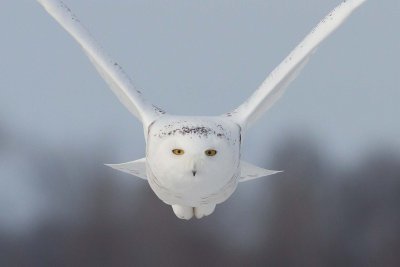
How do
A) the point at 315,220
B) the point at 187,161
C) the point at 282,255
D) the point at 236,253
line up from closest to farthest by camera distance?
the point at 187,161, the point at 236,253, the point at 282,255, the point at 315,220

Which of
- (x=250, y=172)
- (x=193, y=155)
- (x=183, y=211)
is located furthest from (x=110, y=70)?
(x=193, y=155)

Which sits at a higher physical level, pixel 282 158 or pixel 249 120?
pixel 282 158

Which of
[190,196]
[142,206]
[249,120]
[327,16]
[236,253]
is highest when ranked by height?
[142,206]

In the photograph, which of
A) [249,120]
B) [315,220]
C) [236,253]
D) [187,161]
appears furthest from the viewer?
[315,220]

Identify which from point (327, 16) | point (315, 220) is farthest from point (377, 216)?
point (327, 16)

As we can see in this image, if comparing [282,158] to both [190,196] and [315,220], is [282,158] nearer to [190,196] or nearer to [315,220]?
[315,220]

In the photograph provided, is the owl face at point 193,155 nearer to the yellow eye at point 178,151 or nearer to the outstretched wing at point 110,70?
the yellow eye at point 178,151

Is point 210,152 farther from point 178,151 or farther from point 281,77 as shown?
point 281,77

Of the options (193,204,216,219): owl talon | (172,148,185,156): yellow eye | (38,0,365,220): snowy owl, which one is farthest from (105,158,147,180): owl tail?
(172,148,185,156): yellow eye
